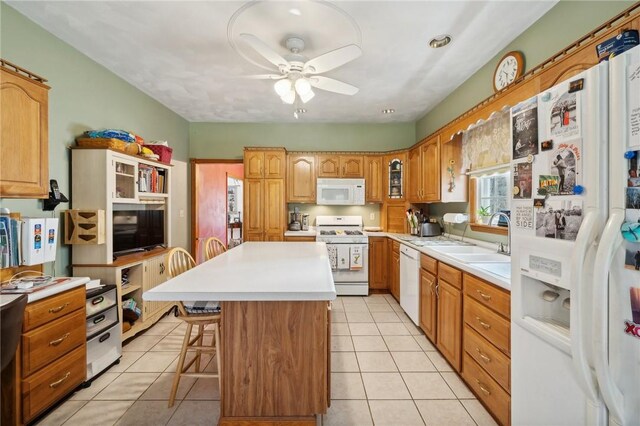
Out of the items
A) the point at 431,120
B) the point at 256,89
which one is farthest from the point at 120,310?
the point at 431,120

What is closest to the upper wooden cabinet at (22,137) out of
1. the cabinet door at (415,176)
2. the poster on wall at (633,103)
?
the poster on wall at (633,103)

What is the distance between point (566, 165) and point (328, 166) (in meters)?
3.57

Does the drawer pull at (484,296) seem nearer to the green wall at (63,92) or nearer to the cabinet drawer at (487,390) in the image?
the cabinet drawer at (487,390)

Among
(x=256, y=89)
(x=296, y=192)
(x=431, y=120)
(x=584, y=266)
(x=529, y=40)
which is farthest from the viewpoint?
(x=296, y=192)

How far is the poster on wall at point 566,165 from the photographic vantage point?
0.98 m

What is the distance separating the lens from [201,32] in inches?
86.7

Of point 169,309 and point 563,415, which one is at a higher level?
point 563,415

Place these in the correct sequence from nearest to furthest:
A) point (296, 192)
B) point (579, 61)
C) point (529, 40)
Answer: point (579, 61)
point (529, 40)
point (296, 192)

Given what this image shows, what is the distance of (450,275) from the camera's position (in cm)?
217

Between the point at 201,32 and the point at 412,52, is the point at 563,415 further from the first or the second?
the point at 201,32

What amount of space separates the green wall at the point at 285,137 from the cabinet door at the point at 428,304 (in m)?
2.70

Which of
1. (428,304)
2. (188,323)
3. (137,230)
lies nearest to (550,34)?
(428,304)

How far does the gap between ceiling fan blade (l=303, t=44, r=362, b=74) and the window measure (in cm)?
182

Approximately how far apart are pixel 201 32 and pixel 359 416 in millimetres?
3068
